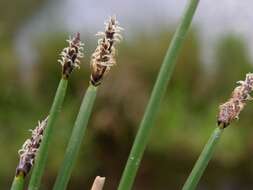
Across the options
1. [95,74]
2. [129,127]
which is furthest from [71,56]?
[129,127]

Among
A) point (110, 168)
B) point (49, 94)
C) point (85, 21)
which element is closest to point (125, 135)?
point (110, 168)

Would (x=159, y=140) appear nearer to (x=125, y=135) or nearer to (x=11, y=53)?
(x=125, y=135)

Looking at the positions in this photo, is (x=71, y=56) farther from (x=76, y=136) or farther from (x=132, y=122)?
(x=132, y=122)

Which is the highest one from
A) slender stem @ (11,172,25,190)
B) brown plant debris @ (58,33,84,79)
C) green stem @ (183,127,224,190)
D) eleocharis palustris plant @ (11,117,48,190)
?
brown plant debris @ (58,33,84,79)

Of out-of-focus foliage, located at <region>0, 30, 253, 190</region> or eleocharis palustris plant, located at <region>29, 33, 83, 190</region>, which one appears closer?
eleocharis palustris plant, located at <region>29, 33, 83, 190</region>

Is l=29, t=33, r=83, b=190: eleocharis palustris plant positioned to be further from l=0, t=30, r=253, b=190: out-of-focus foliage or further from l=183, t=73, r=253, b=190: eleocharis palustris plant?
l=0, t=30, r=253, b=190: out-of-focus foliage

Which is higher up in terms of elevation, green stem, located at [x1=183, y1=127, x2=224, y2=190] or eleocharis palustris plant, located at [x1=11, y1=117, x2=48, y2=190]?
green stem, located at [x1=183, y1=127, x2=224, y2=190]

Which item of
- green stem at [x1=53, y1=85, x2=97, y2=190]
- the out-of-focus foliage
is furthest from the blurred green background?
green stem at [x1=53, y1=85, x2=97, y2=190]
